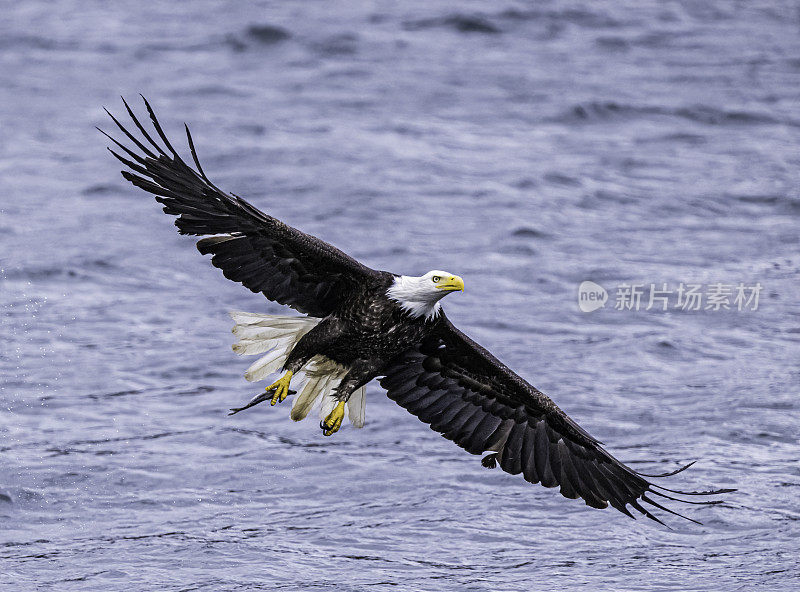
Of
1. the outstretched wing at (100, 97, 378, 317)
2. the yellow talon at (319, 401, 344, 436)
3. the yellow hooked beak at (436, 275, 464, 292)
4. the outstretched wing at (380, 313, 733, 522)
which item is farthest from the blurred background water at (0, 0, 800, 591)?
the yellow hooked beak at (436, 275, 464, 292)

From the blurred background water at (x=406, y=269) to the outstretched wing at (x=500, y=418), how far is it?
2.96 feet

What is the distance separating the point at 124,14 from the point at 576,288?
731 centimetres

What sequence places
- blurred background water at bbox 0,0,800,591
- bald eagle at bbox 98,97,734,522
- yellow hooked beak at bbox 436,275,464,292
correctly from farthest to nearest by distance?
blurred background water at bbox 0,0,800,591 → yellow hooked beak at bbox 436,275,464,292 → bald eagle at bbox 98,97,734,522

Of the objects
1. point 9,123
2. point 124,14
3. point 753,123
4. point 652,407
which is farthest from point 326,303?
point 124,14

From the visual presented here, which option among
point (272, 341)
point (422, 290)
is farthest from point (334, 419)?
point (422, 290)

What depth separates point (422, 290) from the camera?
724 cm

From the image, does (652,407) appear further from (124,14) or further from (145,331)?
(124,14)

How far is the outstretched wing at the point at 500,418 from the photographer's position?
309 inches

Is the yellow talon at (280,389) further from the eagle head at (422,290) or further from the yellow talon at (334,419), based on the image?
the eagle head at (422,290)

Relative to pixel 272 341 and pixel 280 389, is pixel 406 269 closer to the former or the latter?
pixel 272 341

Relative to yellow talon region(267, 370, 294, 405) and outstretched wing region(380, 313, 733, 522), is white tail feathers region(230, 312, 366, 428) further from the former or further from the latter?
outstretched wing region(380, 313, 733, 522)

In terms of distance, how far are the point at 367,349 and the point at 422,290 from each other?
1.55ft

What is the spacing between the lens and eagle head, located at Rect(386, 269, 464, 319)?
722cm

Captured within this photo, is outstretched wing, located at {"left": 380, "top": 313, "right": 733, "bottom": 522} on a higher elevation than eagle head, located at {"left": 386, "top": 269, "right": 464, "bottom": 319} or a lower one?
lower
